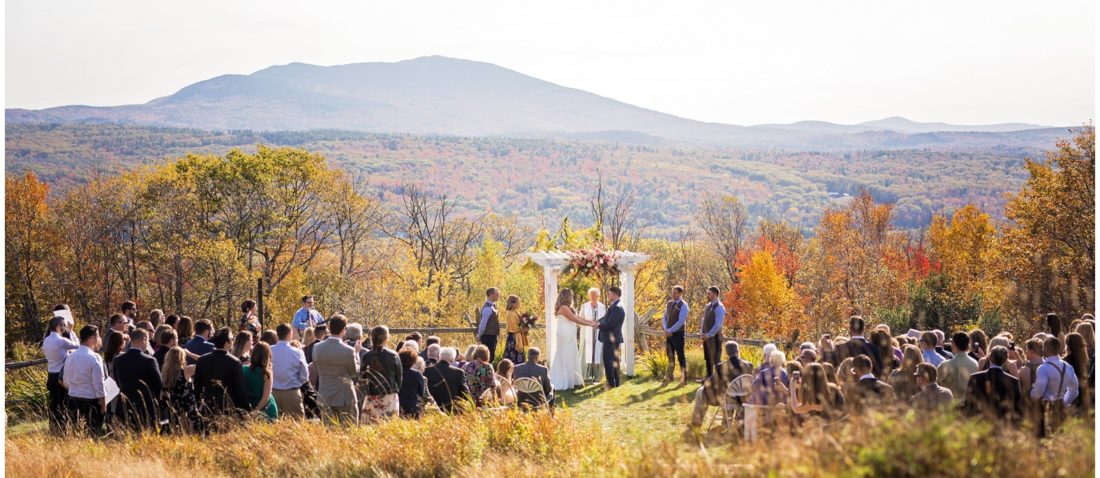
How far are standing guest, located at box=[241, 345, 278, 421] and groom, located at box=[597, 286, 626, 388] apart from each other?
221 inches

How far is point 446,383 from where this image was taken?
9.36m

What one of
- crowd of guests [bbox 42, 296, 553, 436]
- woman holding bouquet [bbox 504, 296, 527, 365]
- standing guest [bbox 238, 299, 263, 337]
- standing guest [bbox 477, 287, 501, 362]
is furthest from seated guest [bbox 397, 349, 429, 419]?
woman holding bouquet [bbox 504, 296, 527, 365]

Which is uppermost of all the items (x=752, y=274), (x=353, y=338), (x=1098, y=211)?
(x=1098, y=211)

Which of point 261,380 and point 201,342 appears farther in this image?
point 201,342

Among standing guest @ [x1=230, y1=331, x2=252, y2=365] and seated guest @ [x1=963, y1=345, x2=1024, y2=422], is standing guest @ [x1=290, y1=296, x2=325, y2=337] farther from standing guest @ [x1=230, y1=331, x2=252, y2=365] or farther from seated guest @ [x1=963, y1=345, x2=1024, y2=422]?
seated guest @ [x1=963, y1=345, x2=1024, y2=422]

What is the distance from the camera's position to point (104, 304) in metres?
38.6

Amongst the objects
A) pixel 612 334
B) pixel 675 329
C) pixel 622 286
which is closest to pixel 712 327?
pixel 675 329

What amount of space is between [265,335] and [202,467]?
2.05 m

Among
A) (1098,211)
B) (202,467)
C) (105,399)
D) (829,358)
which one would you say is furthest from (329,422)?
(1098,211)

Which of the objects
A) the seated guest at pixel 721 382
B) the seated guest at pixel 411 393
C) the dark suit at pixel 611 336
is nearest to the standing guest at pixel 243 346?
the seated guest at pixel 411 393

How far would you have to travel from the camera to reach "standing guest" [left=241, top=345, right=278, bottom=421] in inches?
347

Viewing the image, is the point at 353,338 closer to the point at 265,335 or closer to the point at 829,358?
the point at 265,335

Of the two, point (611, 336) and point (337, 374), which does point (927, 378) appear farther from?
point (611, 336)

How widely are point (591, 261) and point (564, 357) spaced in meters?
1.66
